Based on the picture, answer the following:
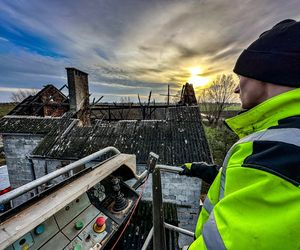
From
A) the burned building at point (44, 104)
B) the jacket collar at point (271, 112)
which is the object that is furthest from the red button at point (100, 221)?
the burned building at point (44, 104)

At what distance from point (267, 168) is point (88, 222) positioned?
1.85m

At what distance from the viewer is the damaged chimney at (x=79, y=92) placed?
8.42 metres

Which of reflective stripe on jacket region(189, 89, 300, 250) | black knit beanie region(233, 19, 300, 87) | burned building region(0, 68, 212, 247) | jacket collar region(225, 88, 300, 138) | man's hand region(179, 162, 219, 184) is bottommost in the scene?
burned building region(0, 68, 212, 247)

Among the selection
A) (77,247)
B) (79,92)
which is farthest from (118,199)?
(79,92)

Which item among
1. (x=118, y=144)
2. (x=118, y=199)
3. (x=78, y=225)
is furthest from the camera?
(x=118, y=144)

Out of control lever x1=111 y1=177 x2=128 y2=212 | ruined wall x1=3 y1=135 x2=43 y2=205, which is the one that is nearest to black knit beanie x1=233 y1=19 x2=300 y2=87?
control lever x1=111 y1=177 x2=128 y2=212

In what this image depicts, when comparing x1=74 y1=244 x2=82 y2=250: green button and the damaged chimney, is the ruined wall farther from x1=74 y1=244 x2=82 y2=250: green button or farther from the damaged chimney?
x1=74 y1=244 x2=82 y2=250: green button

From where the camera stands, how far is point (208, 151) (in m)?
5.69

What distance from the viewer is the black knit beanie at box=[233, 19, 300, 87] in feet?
2.90

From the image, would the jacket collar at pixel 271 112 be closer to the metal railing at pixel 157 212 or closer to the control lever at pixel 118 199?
the metal railing at pixel 157 212

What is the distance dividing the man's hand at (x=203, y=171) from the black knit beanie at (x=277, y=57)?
1113mm

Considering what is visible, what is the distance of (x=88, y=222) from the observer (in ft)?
5.69

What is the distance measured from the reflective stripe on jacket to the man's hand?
1.03 metres

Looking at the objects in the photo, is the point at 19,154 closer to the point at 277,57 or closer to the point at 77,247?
the point at 77,247
